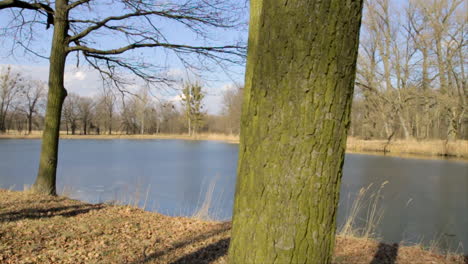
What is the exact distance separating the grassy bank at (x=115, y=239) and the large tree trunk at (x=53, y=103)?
54cm

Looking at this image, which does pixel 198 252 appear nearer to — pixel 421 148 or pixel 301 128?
pixel 301 128

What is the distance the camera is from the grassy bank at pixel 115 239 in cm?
346

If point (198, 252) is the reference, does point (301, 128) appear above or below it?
above

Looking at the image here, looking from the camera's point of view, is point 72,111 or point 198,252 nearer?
point 198,252

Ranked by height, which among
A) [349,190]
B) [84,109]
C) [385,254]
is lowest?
[349,190]

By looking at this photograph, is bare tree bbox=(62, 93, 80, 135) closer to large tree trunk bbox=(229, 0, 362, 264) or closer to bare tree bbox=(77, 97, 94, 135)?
bare tree bbox=(77, 97, 94, 135)

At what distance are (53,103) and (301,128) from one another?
6.03 m

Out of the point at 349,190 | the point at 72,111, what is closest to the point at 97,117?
the point at 72,111

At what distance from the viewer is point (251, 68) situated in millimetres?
1512

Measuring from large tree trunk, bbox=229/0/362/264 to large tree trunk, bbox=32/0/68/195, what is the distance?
19.4 feet

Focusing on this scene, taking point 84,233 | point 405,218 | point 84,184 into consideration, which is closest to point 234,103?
point 84,184

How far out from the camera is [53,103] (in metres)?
6.23

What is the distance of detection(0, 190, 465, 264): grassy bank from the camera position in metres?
3.46

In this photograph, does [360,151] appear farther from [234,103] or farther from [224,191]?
[234,103]
